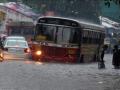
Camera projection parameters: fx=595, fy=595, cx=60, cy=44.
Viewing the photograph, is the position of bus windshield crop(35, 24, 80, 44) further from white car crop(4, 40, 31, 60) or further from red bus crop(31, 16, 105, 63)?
white car crop(4, 40, 31, 60)

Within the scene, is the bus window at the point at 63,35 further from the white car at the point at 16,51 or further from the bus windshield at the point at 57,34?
the white car at the point at 16,51

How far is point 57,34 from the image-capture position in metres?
34.6

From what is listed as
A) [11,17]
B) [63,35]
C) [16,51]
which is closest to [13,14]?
[11,17]

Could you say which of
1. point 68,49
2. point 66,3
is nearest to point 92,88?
point 68,49

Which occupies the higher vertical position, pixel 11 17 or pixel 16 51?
pixel 11 17

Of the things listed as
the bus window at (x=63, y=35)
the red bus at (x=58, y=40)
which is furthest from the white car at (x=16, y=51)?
the bus window at (x=63, y=35)

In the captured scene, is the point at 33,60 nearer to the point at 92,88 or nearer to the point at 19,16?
the point at 92,88

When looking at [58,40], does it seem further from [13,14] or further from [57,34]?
[13,14]

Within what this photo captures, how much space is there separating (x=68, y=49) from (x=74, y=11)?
49464 mm

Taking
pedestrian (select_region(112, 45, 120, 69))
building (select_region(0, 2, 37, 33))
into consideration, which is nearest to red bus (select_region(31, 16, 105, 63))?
pedestrian (select_region(112, 45, 120, 69))

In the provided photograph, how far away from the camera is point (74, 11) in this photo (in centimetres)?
8381

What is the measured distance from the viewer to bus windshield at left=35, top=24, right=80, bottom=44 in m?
34.6

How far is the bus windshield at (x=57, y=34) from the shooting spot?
34.6 metres

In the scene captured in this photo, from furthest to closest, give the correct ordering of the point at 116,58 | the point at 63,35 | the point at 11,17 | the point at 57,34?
the point at 11,17, the point at 63,35, the point at 57,34, the point at 116,58
